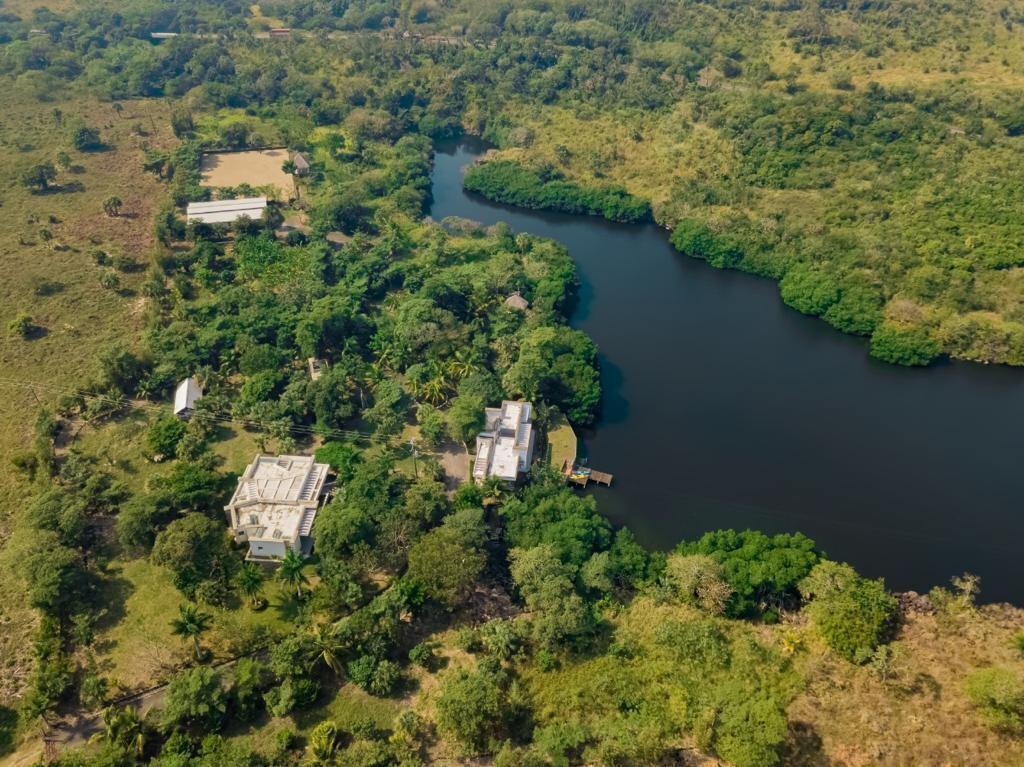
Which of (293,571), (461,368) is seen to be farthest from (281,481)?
(461,368)

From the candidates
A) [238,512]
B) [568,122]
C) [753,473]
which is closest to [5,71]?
[568,122]

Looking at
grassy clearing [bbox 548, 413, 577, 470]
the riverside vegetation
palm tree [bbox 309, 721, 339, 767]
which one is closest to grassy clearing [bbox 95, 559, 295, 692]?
the riverside vegetation

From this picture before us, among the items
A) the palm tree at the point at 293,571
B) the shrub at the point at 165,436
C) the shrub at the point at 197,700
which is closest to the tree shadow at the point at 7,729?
the shrub at the point at 197,700

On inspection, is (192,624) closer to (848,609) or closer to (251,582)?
(251,582)

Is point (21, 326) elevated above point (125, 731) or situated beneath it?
elevated above

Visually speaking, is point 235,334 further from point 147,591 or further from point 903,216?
point 903,216

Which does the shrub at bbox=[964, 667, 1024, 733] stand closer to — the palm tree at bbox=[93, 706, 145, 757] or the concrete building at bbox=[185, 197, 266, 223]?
the palm tree at bbox=[93, 706, 145, 757]
